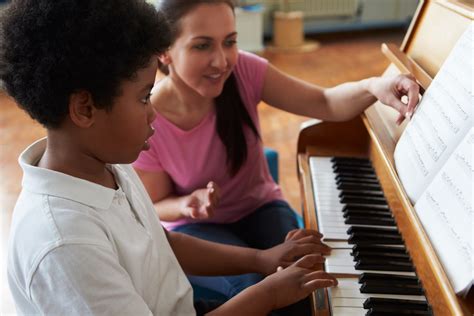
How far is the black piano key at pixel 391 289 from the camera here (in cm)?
106

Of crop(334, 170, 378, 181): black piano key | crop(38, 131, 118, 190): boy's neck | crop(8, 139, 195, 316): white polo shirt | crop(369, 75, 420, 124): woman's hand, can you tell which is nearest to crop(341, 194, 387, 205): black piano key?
crop(334, 170, 378, 181): black piano key

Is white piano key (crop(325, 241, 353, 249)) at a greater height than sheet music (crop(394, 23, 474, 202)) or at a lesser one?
lesser

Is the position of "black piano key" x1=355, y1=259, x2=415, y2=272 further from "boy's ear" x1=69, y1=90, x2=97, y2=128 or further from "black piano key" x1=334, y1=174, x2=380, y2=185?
"boy's ear" x1=69, y1=90, x2=97, y2=128

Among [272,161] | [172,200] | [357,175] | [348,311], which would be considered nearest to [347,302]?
[348,311]

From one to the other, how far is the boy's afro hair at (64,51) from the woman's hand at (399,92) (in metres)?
0.65

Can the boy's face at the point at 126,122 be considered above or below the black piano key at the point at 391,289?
above

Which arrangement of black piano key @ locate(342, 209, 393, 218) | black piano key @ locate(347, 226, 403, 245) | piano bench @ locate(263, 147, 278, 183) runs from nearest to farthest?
black piano key @ locate(347, 226, 403, 245), black piano key @ locate(342, 209, 393, 218), piano bench @ locate(263, 147, 278, 183)

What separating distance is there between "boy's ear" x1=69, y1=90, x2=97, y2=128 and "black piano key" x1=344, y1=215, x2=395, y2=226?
2.32 feet

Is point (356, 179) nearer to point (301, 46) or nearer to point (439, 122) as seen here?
point (439, 122)

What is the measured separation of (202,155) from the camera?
1.63 m

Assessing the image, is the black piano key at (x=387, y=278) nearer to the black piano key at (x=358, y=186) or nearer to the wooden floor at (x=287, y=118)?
the black piano key at (x=358, y=186)

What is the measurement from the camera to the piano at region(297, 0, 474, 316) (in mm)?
1025

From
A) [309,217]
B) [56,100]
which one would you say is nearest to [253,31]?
[309,217]

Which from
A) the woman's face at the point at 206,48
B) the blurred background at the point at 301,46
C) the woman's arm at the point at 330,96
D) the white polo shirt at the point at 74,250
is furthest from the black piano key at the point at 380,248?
the blurred background at the point at 301,46
